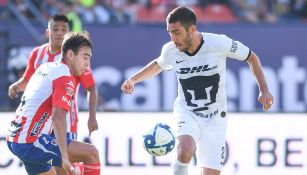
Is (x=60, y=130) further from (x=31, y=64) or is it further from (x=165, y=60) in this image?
(x=31, y=64)

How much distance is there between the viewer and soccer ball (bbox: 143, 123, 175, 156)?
28.5ft

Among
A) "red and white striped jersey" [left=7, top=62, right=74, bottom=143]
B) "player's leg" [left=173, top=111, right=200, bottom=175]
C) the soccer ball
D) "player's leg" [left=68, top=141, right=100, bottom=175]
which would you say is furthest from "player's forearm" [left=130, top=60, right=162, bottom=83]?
"red and white striped jersey" [left=7, top=62, right=74, bottom=143]

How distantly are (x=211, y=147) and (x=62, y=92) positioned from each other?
187 centimetres

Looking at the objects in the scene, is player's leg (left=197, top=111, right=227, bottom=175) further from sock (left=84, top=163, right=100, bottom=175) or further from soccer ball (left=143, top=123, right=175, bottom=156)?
sock (left=84, top=163, right=100, bottom=175)

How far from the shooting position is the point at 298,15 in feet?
64.1

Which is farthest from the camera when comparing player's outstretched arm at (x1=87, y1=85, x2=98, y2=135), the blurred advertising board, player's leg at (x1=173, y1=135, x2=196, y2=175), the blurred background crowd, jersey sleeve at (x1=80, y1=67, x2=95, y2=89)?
A: the blurred background crowd

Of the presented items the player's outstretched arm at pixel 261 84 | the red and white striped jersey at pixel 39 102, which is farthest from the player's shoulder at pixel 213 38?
the red and white striped jersey at pixel 39 102

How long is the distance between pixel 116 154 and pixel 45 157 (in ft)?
11.2

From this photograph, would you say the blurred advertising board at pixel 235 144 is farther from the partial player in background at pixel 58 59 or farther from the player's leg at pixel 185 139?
the player's leg at pixel 185 139

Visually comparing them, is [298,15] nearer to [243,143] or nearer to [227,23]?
[227,23]

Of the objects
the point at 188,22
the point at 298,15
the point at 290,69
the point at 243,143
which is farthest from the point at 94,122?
the point at 298,15

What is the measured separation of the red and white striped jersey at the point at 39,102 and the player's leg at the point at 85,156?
13.7 inches

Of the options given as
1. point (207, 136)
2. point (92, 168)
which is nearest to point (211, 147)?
Result: point (207, 136)

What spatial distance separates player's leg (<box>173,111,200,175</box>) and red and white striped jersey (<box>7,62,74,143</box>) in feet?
4.20
